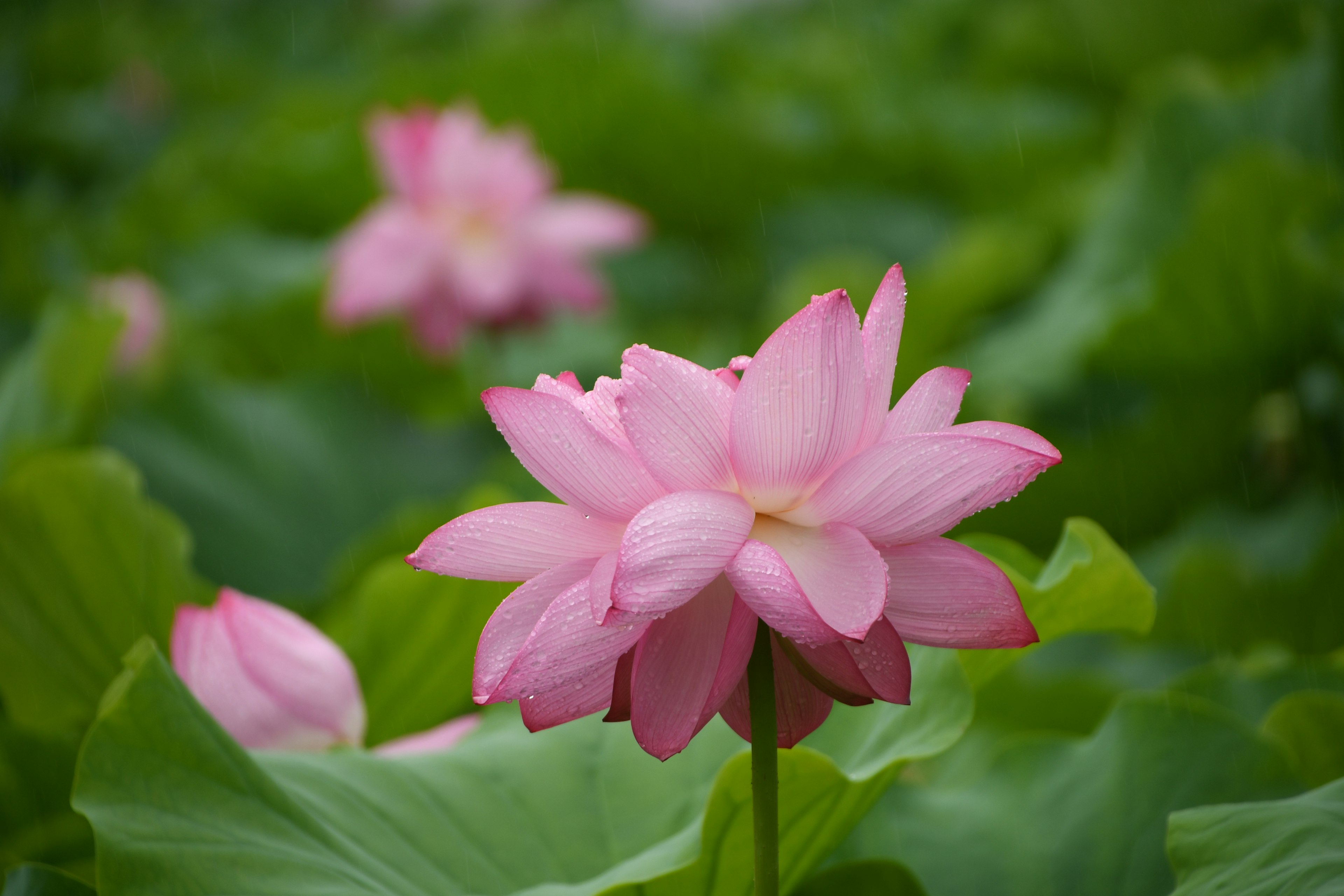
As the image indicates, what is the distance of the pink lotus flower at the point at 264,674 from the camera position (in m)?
0.64

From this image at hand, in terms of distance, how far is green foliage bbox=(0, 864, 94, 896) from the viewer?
540 millimetres

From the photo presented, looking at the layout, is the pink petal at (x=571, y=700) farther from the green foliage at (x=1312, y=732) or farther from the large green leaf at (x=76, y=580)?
the large green leaf at (x=76, y=580)

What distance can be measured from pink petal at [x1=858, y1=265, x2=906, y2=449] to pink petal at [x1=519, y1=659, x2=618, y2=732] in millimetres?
125

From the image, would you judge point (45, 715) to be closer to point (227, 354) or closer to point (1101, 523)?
point (1101, 523)

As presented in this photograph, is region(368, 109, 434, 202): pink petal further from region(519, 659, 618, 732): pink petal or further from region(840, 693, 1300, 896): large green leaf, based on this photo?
region(519, 659, 618, 732): pink petal

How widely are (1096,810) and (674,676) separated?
1.07 feet

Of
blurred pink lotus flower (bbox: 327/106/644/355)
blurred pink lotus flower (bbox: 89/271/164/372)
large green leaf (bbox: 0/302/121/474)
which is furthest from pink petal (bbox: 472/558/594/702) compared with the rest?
blurred pink lotus flower (bbox: 89/271/164/372)

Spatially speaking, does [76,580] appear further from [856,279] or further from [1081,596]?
[856,279]

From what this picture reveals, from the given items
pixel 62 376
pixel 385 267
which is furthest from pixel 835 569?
pixel 385 267

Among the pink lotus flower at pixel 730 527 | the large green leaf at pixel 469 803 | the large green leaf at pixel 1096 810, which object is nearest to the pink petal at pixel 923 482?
the pink lotus flower at pixel 730 527

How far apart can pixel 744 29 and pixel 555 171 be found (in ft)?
7.32

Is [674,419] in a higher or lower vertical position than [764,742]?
higher

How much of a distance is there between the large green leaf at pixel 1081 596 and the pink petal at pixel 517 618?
0.21 meters

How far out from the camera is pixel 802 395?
0.42 m
